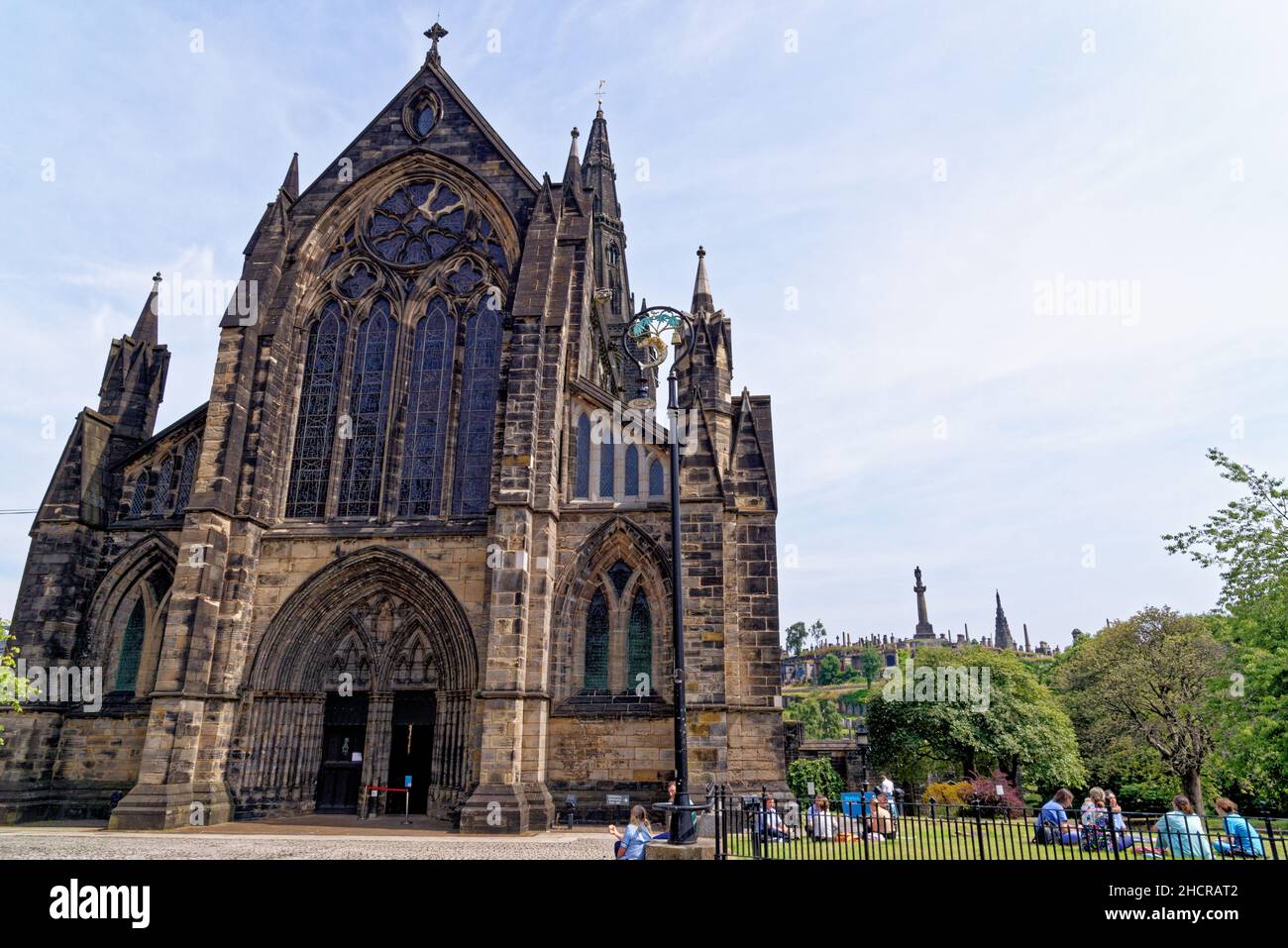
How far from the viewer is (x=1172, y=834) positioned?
9.68m

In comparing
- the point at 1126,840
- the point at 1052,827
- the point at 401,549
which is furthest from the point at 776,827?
the point at 401,549

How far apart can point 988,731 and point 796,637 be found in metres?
142

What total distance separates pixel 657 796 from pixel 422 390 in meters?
11.3

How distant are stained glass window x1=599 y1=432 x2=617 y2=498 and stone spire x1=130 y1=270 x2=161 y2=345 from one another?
13414mm

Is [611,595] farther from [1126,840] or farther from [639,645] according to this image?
[1126,840]

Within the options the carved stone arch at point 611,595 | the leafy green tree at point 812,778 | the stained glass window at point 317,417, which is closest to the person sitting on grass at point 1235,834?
the carved stone arch at point 611,595

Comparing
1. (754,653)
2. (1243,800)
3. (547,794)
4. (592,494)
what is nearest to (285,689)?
(547,794)

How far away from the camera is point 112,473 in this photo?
20.2 meters

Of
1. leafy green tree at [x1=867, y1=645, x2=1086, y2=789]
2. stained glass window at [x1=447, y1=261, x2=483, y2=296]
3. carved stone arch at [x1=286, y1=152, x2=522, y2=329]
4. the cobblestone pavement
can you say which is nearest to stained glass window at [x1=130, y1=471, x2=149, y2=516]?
carved stone arch at [x1=286, y1=152, x2=522, y2=329]

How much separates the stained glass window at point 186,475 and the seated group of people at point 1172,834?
19.8 metres

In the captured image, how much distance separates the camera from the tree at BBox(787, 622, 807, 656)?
176525 millimetres

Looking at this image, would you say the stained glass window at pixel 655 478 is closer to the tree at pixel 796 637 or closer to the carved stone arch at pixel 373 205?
the carved stone arch at pixel 373 205
